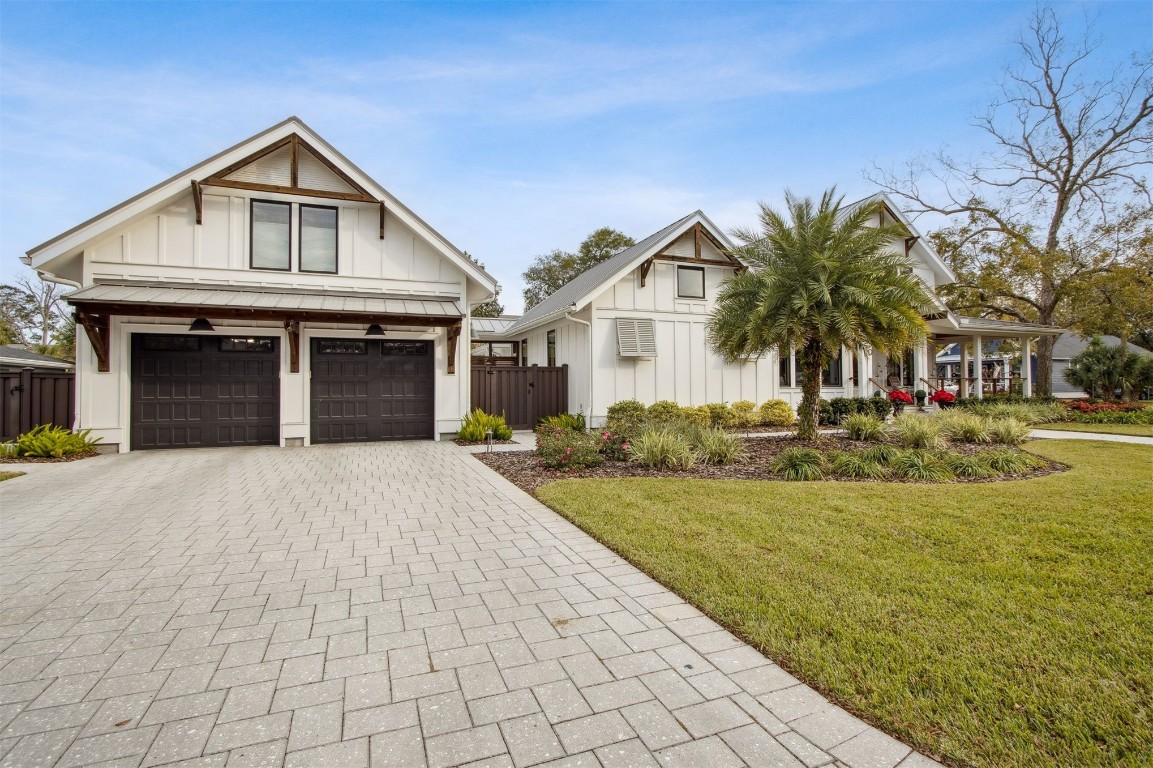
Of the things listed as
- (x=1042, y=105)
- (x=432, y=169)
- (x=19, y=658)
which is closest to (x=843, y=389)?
(x=432, y=169)

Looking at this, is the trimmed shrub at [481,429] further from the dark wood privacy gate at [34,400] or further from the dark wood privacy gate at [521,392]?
the dark wood privacy gate at [34,400]

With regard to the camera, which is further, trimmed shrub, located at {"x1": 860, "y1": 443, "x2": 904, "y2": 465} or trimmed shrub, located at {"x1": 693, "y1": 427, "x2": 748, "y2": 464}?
trimmed shrub, located at {"x1": 693, "y1": 427, "x2": 748, "y2": 464}

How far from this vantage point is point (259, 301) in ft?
33.5

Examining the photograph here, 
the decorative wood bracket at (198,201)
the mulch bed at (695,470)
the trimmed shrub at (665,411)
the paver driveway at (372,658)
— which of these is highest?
the decorative wood bracket at (198,201)

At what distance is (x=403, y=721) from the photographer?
2150 millimetres

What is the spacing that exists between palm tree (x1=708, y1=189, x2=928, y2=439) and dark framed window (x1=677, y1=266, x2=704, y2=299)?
4902 mm

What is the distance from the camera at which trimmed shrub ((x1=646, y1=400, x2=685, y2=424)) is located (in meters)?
13.1

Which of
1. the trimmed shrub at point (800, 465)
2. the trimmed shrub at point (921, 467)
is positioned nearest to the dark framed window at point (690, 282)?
the trimmed shrub at point (800, 465)

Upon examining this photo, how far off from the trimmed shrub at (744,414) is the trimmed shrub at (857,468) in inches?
243

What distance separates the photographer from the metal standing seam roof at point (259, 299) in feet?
30.9

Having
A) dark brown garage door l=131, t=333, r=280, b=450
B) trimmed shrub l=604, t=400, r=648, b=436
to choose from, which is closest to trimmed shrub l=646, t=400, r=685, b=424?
trimmed shrub l=604, t=400, r=648, b=436

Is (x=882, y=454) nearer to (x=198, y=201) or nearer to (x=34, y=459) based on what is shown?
(x=198, y=201)

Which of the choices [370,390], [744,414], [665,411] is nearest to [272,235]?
[370,390]

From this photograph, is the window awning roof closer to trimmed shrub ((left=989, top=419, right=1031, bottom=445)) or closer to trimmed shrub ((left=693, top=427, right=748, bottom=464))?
trimmed shrub ((left=693, top=427, right=748, bottom=464))
